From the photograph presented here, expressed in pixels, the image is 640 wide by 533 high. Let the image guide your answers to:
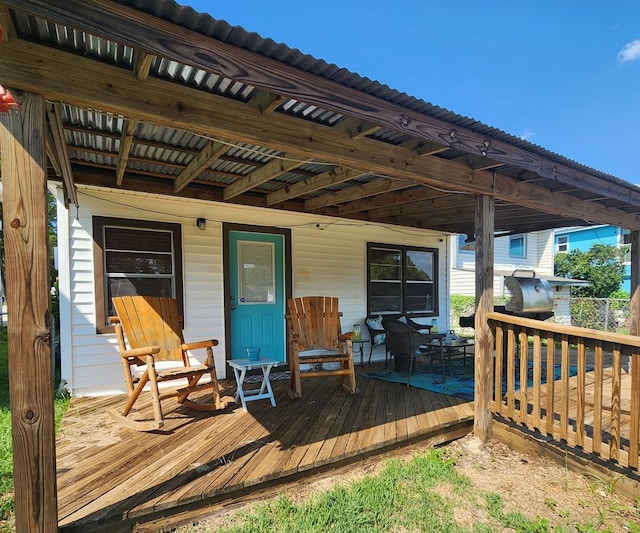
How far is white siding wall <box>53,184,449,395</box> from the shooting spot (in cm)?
376

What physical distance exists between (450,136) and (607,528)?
260 cm

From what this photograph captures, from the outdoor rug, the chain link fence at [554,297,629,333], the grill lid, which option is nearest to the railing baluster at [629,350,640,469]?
the outdoor rug

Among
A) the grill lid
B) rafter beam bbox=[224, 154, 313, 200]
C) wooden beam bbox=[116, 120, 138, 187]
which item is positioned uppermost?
wooden beam bbox=[116, 120, 138, 187]

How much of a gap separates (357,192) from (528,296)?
2.76 metres

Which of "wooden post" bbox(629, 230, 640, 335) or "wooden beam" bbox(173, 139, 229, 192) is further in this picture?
"wooden post" bbox(629, 230, 640, 335)

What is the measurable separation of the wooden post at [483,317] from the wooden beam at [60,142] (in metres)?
3.24

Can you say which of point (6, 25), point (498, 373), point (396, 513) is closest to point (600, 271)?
point (498, 373)

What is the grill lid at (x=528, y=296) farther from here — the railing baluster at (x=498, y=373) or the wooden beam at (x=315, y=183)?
the wooden beam at (x=315, y=183)

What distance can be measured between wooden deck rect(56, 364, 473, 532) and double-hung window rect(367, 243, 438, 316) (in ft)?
7.73

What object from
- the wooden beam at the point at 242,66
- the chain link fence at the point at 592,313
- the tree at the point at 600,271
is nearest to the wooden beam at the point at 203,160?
the wooden beam at the point at 242,66

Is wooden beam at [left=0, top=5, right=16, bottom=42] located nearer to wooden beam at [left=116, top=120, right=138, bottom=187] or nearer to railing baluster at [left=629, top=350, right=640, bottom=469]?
wooden beam at [left=116, top=120, right=138, bottom=187]

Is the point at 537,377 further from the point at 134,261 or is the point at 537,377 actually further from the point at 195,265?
the point at 134,261

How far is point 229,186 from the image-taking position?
4.27 meters

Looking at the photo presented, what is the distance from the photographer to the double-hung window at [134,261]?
3.86 metres
